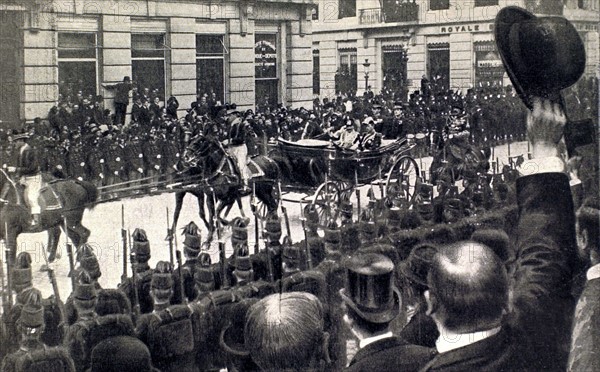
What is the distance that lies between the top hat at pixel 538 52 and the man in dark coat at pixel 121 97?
1933mm

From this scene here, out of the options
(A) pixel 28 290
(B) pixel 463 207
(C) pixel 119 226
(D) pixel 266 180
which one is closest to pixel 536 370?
(B) pixel 463 207

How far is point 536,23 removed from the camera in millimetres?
3783

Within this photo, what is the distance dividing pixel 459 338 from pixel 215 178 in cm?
158

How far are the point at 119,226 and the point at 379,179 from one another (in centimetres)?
159

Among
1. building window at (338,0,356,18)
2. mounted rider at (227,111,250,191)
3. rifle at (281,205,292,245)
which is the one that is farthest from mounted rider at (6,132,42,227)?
building window at (338,0,356,18)

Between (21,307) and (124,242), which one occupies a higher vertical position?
(124,242)

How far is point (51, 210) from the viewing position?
3.23 meters

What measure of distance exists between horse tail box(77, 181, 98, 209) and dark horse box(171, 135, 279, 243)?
40cm

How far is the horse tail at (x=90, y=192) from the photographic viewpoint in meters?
3.26

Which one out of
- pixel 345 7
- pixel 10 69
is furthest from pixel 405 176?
pixel 10 69

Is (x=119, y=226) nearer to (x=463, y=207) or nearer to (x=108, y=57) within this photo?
(x=108, y=57)

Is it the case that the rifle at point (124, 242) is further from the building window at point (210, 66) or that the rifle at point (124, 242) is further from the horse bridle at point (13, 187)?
the building window at point (210, 66)

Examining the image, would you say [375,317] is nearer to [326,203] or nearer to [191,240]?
[191,240]

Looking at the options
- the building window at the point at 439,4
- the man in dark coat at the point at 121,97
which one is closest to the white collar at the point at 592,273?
the building window at the point at 439,4
